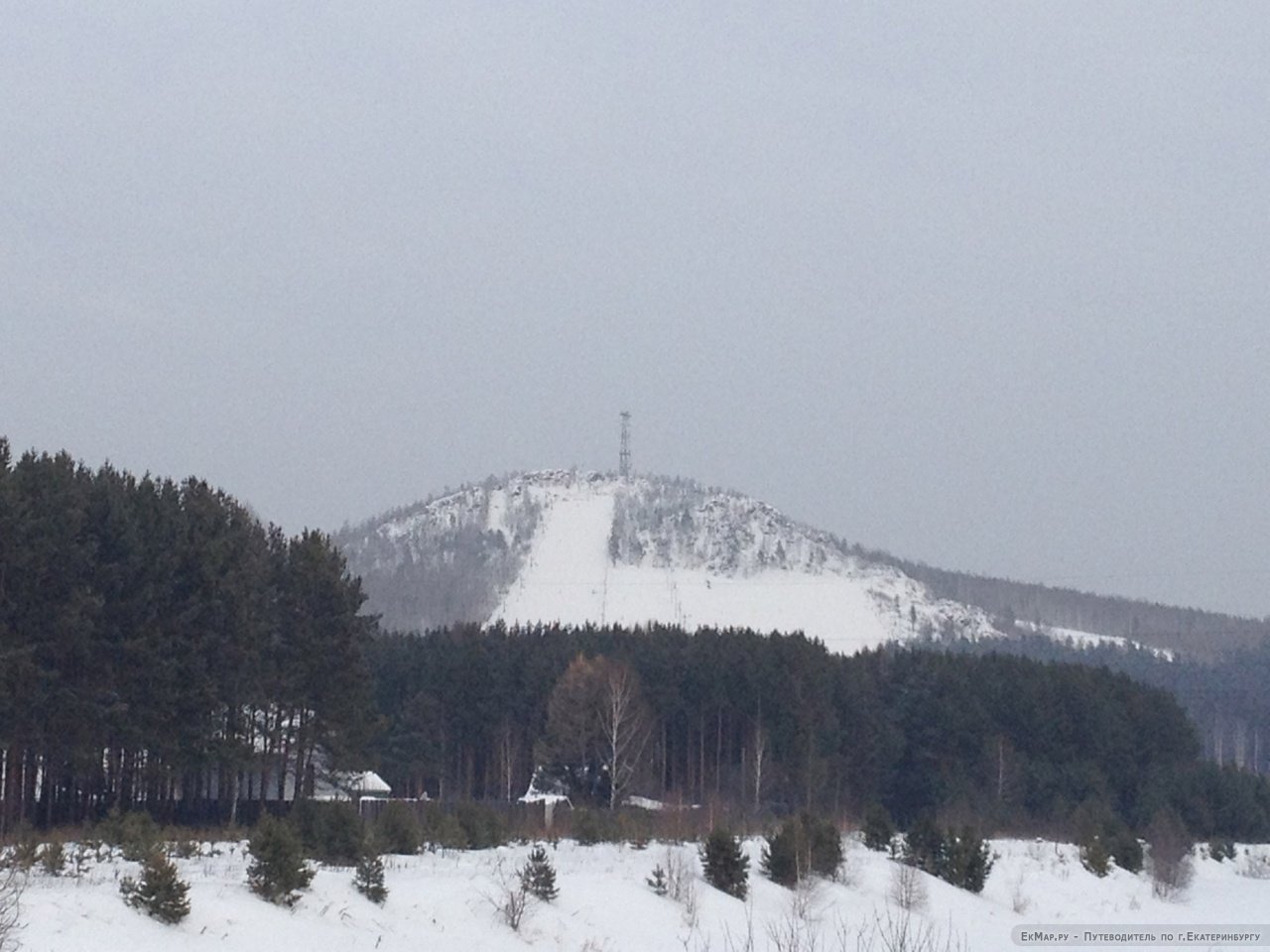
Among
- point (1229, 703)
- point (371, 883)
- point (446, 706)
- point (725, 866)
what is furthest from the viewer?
point (1229, 703)

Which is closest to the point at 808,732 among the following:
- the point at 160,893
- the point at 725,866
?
the point at 725,866

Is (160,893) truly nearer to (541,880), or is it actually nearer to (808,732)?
(541,880)

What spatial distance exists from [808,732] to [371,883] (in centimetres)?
5245

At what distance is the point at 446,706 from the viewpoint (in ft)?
255

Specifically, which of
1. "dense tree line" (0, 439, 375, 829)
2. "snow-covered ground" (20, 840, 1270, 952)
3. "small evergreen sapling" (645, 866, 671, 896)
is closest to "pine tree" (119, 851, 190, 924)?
"snow-covered ground" (20, 840, 1270, 952)

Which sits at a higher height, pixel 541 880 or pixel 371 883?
pixel 371 883

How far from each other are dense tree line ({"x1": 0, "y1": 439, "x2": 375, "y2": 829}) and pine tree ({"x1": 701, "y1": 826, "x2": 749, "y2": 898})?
1507 centimetres

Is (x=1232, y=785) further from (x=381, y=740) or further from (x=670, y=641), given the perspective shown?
(x=381, y=740)

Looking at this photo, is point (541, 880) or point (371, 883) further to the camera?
point (541, 880)

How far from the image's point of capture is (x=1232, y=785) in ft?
259

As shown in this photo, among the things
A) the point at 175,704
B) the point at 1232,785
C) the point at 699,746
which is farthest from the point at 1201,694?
the point at 175,704

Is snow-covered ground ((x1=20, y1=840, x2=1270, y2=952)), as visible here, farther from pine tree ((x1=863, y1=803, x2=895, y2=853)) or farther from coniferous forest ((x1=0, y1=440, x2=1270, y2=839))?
coniferous forest ((x1=0, y1=440, x2=1270, y2=839))

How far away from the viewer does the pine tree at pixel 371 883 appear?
26.2m

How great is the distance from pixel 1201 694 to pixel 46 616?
122 metres
